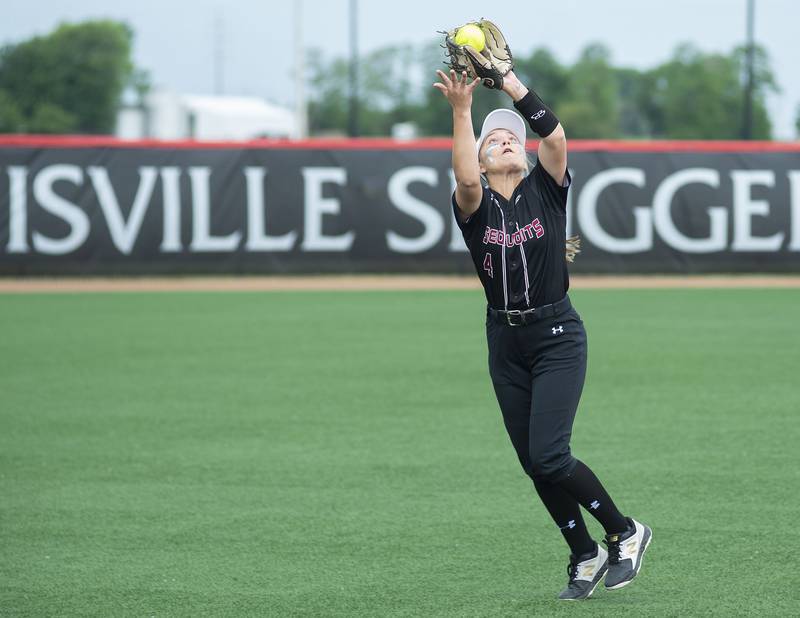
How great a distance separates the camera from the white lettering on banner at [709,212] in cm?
2047

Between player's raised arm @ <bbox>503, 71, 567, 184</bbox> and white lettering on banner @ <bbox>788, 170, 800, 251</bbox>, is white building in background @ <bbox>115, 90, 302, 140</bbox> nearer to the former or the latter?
white lettering on banner @ <bbox>788, 170, 800, 251</bbox>

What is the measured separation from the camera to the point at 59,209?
1997 cm

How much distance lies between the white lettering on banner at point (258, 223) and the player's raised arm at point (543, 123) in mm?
15159

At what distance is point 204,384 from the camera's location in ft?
36.9

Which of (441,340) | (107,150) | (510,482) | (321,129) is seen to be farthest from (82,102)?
(510,482)

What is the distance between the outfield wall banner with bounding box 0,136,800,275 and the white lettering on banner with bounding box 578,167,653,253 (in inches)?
0.9

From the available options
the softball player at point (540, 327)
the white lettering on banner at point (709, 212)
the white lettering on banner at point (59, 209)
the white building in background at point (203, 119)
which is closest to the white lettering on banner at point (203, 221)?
the white lettering on banner at point (59, 209)

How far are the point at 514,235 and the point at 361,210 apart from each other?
49.8 ft

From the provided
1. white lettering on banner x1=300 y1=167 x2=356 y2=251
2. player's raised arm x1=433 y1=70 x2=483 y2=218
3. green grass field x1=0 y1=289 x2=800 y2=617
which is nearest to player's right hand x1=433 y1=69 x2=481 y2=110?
player's raised arm x1=433 y1=70 x2=483 y2=218

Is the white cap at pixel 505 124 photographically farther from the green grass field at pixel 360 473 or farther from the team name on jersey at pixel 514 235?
the green grass field at pixel 360 473

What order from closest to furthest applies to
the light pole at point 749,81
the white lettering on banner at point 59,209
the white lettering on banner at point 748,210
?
the white lettering on banner at point 59,209 → the white lettering on banner at point 748,210 → the light pole at point 749,81

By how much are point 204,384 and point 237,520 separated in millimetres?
4505

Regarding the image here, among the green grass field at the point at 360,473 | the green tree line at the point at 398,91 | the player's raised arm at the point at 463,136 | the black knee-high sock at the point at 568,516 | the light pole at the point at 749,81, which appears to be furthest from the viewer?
the green tree line at the point at 398,91

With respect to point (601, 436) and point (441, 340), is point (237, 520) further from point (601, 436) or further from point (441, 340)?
point (441, 340)
